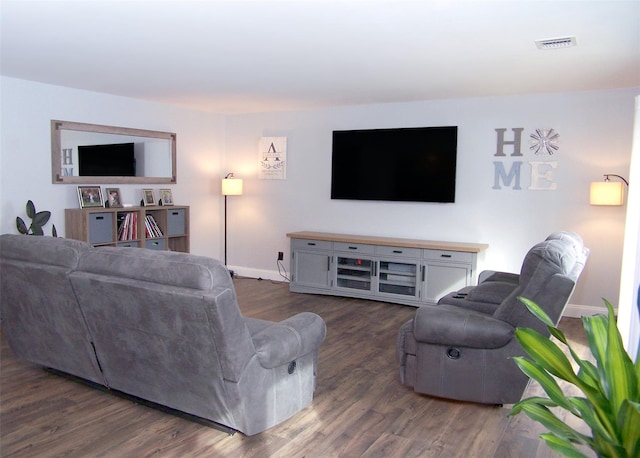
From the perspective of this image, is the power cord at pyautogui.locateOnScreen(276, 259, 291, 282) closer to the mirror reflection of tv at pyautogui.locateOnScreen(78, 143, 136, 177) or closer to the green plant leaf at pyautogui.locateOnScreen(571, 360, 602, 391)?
the mirror reflection of tv at pyautogui.locateOnScreen(78, 143, 136, 177)

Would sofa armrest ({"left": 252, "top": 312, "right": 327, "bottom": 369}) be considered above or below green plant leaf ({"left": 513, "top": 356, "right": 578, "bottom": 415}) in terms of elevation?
below

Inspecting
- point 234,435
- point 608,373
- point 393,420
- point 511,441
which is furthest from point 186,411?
point 608,373

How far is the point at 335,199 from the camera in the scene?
255 inches

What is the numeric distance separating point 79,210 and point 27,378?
2.25 m

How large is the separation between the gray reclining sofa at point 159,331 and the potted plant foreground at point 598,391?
1.57 metres

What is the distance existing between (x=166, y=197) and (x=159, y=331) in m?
4.07

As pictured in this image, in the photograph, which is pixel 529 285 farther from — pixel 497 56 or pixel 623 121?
pixel 623 121

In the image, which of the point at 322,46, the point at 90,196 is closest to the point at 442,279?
the point at 322,46

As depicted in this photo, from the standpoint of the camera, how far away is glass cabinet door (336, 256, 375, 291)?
582 cm

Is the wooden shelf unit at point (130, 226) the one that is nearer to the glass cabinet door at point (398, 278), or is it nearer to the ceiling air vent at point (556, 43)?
the glass cabinet door at point (398, 278)

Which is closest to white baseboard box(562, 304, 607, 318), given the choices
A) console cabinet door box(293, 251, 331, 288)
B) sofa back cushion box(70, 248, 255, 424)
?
console cabinet door box(293, 251, 331, 288)

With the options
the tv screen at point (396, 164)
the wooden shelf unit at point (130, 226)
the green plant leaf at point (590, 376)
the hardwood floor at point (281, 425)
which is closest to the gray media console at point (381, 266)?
the tv screen at point (396, 164)

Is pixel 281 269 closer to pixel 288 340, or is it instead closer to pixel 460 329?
pixel 460 329

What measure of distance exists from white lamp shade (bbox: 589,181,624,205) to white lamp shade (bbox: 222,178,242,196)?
4.17 m
